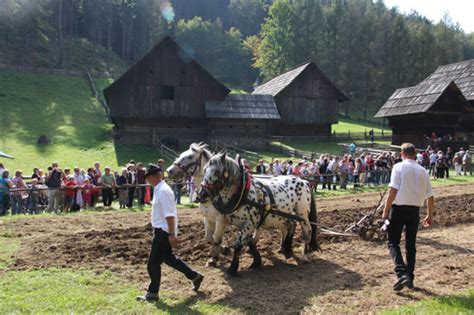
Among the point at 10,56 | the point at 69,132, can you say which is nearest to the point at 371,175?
the point at 69,132

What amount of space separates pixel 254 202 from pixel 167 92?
31.1 metres

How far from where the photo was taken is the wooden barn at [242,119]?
1462 inches

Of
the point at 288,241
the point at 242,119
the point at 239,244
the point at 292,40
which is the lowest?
the point at 288,241

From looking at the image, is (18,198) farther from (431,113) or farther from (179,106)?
(431,113)

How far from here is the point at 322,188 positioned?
2077cm

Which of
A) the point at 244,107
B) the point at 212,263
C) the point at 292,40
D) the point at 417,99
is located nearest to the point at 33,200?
the point at 212,263

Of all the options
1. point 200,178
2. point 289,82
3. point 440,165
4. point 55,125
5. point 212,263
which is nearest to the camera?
point 212,263

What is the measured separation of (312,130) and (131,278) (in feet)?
128

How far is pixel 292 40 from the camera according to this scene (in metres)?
69.4

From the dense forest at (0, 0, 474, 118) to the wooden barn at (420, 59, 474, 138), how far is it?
20.2 meters

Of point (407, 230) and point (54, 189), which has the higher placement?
point (407, 230)

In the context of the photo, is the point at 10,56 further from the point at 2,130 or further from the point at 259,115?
the point at 259,115

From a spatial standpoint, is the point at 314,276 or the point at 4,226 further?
the point at 4,226

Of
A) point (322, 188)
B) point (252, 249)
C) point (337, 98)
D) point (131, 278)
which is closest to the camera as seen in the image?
point (131, 278)
